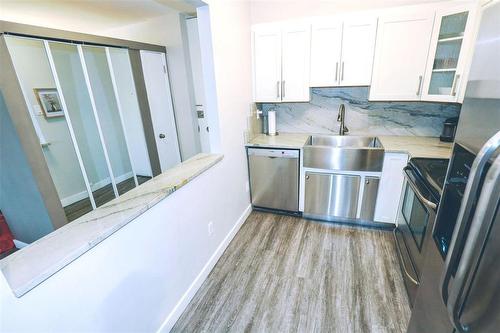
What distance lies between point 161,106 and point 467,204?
3529 mm

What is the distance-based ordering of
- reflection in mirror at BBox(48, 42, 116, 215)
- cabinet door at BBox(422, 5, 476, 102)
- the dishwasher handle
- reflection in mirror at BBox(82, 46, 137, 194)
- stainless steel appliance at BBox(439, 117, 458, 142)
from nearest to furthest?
1. cabinet door at BBox(422, 5, 476, 102)
2. stainless steel appliance at BBox(439, 117, 458, 142)
3. the dishwasher handle
4. reflection in mirror at BBox(48, 42, 116, 215)
5. reflection in mirror at BBox(82, 46, 137, 194)

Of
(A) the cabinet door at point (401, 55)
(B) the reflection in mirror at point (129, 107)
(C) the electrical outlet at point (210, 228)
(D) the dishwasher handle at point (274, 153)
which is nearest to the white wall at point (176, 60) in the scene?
(B) the reflection in mirror at point (129, 107)

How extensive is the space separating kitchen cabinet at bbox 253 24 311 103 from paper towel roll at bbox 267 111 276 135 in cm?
21

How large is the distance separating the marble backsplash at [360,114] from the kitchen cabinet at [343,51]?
38 centimetres

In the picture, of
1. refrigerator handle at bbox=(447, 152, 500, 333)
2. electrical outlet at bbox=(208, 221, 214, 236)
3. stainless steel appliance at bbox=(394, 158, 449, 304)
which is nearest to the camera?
refrigerator handle at bbox=(447, 152, 500, 333)

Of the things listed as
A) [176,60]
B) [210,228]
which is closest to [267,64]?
[176,60]

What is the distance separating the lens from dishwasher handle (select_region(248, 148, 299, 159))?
2.46 meters

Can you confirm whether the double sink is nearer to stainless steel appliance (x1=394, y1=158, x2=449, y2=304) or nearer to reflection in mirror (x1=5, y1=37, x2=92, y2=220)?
stainless steel appliance (x1=394, y1=158, x2=449, y2=304)

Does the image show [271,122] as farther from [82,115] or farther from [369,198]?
[82,115]

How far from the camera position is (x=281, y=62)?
2.50m

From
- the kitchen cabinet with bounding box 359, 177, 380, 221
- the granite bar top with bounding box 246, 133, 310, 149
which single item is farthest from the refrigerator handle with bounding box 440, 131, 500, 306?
the granite bar top with bounding box 246, 133, 310, 149

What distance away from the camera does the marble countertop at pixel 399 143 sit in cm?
204

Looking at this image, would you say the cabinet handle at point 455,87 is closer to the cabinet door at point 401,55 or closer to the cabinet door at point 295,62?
the cabinet door at point 401,55

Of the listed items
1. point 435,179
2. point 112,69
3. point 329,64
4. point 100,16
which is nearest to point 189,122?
point 112,69
